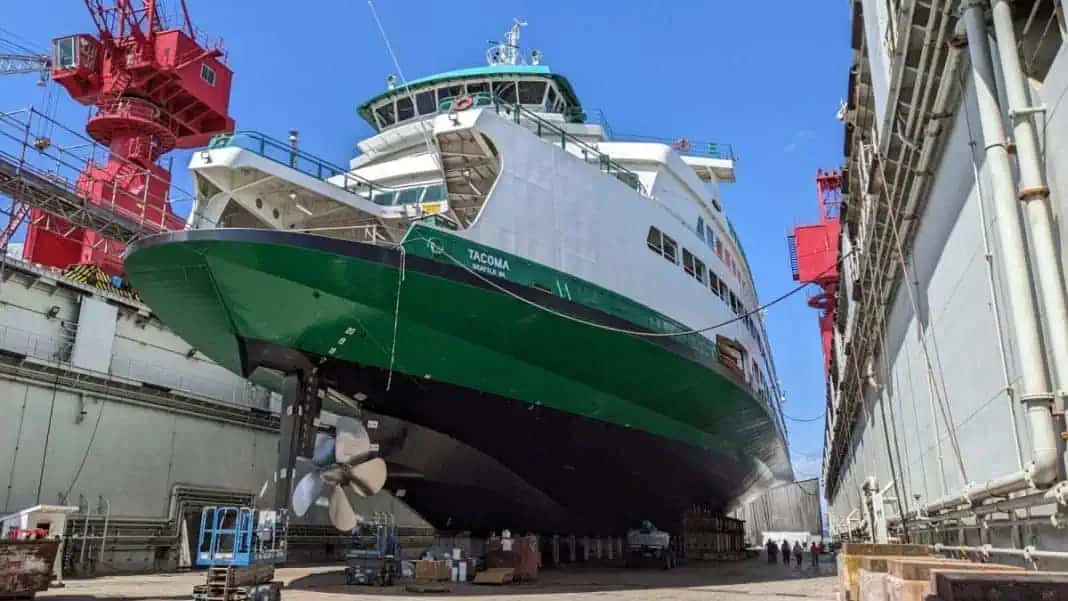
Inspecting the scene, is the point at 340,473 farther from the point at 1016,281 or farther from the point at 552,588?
the point at 1016,281

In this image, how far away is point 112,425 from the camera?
52.0 feet

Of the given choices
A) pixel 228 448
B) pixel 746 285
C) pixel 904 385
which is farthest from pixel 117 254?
pixel 904 385

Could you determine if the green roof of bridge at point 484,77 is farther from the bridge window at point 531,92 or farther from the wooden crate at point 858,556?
the wooden crate at point 858,556

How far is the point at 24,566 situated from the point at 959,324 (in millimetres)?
10312

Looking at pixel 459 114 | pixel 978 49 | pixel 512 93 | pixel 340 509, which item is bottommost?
pixel 340 509

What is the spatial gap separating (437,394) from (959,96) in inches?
306

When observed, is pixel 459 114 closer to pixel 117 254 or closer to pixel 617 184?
pixel 617 184

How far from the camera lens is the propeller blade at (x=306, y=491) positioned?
10156 millimetres

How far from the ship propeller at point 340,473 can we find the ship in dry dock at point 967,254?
701 centimetres

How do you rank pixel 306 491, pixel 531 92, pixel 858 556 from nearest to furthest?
pixel 858 556
pixel 306 491
pixel 531 92

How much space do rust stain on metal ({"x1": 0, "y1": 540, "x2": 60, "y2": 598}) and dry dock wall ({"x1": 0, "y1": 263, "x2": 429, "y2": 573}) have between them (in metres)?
5.94

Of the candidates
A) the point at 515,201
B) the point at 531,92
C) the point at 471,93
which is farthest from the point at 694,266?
the point at 471,93

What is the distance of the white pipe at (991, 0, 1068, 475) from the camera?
373 centimetres

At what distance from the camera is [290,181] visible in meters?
11.7
